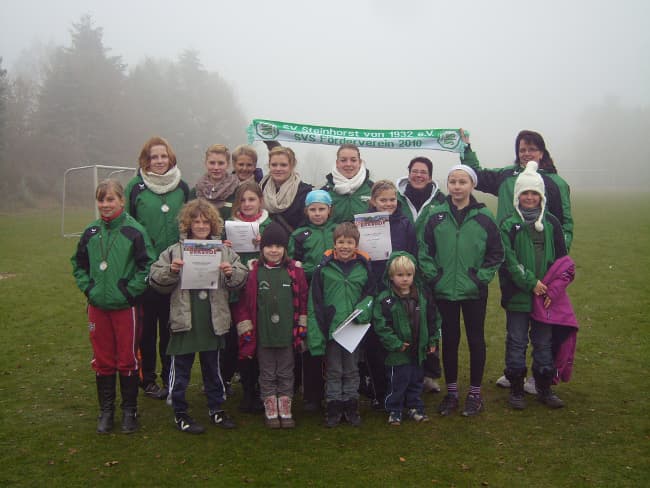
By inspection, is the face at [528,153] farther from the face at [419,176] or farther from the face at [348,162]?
the face at [348,162]

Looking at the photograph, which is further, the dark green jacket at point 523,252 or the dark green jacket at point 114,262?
the dark green jacket at point 523,252

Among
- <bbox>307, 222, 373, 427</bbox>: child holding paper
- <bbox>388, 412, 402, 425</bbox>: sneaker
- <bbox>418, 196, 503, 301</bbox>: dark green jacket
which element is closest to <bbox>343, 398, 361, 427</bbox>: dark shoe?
<bbox>307, 222, 373, 427</bbox>: child holding paper

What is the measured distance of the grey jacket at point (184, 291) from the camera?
483 centimetres

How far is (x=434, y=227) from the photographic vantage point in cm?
543

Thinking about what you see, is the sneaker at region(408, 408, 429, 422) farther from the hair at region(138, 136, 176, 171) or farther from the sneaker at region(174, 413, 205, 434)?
the hair at region(138, 136, 176, 171)

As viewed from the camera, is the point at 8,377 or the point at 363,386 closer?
the point at 363,386

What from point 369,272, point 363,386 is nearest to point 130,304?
point 369,272

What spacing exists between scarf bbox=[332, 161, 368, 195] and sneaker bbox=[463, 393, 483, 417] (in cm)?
223

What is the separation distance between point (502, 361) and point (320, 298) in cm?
327

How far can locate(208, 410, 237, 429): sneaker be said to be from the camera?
514cm

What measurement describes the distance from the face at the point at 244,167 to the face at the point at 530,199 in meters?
2.67

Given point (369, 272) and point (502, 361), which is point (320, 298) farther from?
point (502, 361)

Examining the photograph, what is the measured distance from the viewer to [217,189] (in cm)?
563

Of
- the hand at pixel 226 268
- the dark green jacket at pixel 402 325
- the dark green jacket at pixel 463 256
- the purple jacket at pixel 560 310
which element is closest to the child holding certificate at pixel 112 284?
the hand at pixel 226 268
